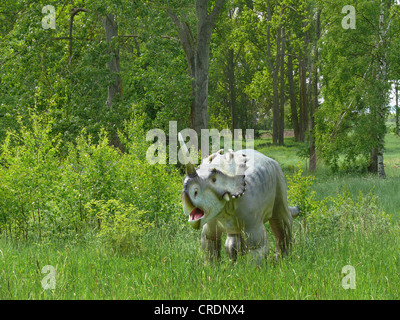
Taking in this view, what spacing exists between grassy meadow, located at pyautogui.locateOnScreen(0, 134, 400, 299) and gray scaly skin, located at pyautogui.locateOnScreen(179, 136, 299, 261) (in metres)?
0.19

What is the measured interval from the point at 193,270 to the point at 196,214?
85 cm

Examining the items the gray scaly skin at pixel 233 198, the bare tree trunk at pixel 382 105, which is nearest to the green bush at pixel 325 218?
the gray scaly skin at pixel 233 198

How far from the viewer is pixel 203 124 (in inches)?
543

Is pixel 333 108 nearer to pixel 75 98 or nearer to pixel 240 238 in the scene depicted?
pixel 75 98

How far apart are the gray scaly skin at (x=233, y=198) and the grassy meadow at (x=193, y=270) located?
0.19 meters

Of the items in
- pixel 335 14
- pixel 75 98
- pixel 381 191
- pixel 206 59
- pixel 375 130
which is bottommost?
pixel 381 191

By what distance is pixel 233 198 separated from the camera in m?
4.00

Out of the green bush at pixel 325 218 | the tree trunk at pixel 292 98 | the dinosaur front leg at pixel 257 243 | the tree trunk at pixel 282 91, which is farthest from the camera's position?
the tree trunk at pixel 292 98

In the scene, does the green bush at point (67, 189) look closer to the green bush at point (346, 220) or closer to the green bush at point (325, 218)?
the green bush at point (325, 218)

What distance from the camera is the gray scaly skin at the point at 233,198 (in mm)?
3709

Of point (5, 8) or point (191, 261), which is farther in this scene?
point (5, 8)
